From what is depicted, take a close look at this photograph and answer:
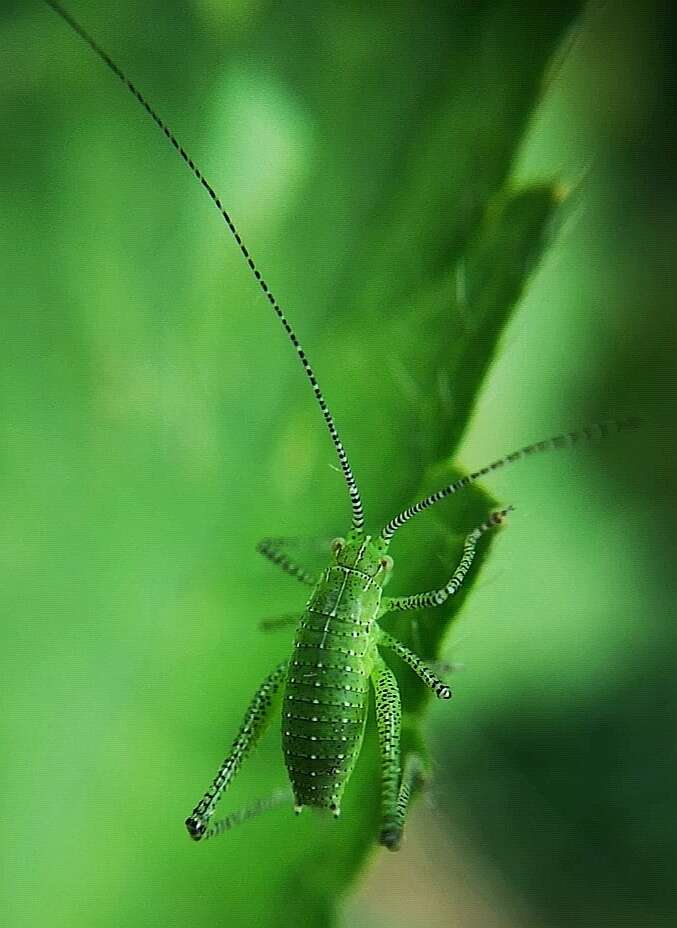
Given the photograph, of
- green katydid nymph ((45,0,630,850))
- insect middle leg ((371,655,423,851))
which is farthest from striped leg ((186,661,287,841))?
insect middle leg ((371,655,423,851))

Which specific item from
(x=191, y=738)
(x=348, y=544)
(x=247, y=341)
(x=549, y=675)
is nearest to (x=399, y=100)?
(x=247, y=341)

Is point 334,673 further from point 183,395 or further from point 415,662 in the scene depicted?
point 183,395

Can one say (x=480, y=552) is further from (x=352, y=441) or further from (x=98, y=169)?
(x=98, y=169)

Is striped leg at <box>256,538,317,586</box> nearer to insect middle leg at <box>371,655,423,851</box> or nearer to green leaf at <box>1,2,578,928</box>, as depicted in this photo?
green leaf at <box>1,2,578,928</box>

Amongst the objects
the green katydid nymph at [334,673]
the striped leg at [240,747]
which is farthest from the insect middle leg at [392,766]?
the striped leg at [240,747]

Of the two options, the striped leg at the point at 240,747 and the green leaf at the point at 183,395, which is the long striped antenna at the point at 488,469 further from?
the striped leg at the point at 240,747

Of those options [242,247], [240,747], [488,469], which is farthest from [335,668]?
[242,247]

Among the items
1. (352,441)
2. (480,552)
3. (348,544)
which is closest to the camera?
(480,552)
